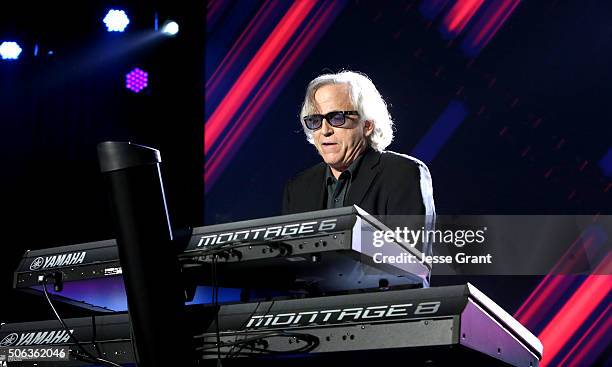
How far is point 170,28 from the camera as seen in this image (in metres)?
5.35

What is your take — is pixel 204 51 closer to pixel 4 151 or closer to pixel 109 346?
pixel 4 151

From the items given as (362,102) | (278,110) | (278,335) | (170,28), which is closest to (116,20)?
(170,28)

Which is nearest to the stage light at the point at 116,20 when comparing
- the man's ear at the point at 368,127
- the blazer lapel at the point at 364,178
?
the man's ear at the point at 368,127

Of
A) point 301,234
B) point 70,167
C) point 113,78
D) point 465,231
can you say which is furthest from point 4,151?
point 301,234

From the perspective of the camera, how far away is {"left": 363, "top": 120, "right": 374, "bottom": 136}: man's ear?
2791 millimetres

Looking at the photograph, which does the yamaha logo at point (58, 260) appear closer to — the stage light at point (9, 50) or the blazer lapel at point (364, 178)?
the blazer lapel at point (364, 178)

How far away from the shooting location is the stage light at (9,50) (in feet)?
16.3

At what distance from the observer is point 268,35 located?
5.20 meters

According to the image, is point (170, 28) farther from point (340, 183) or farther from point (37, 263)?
point (37, 263)

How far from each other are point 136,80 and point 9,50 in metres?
0.78

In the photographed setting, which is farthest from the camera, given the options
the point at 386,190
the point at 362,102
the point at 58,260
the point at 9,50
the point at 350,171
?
the point at 9,50

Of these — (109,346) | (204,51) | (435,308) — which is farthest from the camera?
(204,51)

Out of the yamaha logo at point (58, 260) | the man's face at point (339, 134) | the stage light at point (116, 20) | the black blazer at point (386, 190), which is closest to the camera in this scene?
the yamaha logo at point (58, 260)

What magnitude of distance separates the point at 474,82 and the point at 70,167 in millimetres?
2460
